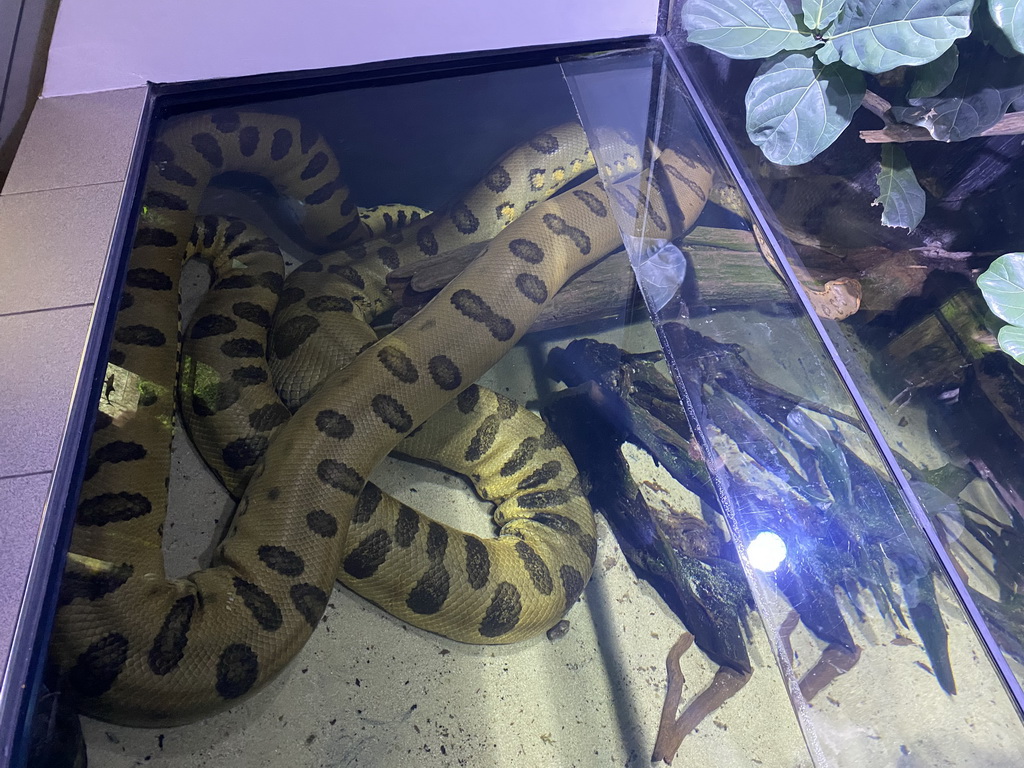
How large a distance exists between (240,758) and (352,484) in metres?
0.93

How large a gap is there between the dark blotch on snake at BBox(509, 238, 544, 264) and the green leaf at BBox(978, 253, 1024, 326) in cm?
173

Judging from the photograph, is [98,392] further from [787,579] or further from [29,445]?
[787,579]

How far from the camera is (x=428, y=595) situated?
8.10 ft

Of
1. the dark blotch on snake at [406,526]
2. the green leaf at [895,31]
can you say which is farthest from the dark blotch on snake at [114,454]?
the green leaf at [895,31]

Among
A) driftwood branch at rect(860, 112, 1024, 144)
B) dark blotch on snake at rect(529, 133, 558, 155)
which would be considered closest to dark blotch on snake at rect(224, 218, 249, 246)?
dark blotch on snake at rect(529, 133, 558, 155)

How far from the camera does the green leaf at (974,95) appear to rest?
2406mm

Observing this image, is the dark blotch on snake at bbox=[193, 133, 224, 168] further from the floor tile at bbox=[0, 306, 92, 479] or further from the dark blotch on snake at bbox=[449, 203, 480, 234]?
the floor tile at bbox=[0, 306, 92, 479]

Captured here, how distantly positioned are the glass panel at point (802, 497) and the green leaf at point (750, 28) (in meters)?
0.70

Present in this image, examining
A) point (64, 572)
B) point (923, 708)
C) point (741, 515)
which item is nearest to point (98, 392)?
point (64, 572)

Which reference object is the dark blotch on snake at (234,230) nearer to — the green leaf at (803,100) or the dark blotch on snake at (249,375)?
the dark blotch on snake at (249,375)

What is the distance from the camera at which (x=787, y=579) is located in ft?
7.57

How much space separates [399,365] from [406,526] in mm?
641

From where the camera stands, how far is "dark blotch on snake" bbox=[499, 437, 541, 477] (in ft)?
9.69

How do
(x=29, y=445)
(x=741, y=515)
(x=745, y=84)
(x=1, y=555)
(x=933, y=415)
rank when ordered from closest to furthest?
(x=1, y=555) < (x=29, y=445) < (x=741, y=515) < (x=933, y=415) < (x=745, y=84)
